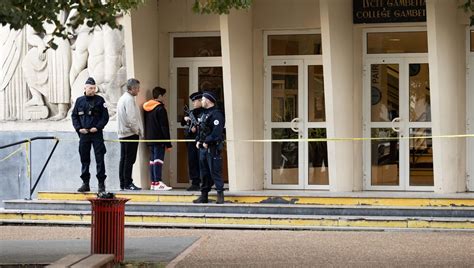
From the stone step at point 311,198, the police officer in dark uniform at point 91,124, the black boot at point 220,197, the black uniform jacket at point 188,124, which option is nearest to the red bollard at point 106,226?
the black boot at point 220,197

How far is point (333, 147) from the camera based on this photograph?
904 inches

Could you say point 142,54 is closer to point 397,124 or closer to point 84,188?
point 84,188

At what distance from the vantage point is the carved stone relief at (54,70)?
24.3m

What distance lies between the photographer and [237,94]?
2359 centimetres

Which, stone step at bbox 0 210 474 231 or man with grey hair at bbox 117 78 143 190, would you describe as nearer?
stone step at bbox 0 210 474 231

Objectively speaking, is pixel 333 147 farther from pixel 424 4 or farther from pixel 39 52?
pixel 39 52

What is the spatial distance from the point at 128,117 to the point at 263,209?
11.9ft

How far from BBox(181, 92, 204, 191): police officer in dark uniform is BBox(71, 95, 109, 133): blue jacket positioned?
4.75 ft

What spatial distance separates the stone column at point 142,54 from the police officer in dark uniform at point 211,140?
3.13m

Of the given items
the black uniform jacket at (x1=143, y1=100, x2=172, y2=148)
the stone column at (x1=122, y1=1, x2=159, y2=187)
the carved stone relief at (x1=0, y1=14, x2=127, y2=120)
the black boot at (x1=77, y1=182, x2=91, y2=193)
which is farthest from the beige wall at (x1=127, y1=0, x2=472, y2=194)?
the black boot at (x1=77, y1=182, x2=91, y2=193)

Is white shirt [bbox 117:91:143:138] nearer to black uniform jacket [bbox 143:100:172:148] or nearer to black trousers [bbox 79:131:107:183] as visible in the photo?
black uniform jacket [bbox 143:100:172:148]

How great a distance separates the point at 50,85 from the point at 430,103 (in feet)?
24.1

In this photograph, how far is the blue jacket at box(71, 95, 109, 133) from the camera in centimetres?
2233

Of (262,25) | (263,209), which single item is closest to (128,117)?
(262,25)
